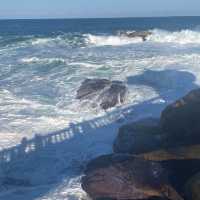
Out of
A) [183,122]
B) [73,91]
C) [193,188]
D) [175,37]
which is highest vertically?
[183,122]

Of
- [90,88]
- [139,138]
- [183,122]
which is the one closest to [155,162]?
[139,138]

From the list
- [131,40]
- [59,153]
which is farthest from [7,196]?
[131,40]

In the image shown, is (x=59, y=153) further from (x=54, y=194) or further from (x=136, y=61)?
(x=136, y=61)

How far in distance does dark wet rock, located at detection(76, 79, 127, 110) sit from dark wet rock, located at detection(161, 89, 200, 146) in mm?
4091

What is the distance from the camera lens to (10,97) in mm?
13547

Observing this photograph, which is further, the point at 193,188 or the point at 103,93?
the point at 103,93

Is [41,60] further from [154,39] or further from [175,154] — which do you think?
[175,154]

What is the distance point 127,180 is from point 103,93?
6.60m

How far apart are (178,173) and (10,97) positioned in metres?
7.80

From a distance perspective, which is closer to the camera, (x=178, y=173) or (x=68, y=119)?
(x=178, y=173)

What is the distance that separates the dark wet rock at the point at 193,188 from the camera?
18.3 feet

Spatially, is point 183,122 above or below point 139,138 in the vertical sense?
above

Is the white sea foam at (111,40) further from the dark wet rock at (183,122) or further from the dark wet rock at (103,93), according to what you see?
the dark wet rock at (183,122)

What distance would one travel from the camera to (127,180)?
6.14 metres
